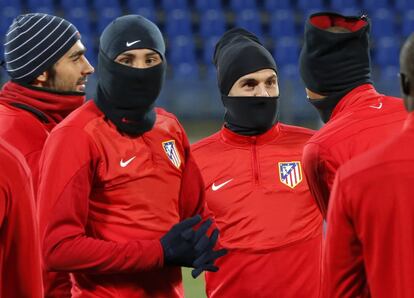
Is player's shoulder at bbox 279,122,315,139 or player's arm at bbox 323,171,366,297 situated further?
player's shoulder at bbox 279,122,315,139

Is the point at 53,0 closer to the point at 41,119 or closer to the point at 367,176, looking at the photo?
the point at 41,119

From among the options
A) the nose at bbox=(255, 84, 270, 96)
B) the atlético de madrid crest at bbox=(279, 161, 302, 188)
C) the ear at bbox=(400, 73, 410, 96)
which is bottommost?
the atlético de madrid crest at bbox=(279, 161, 302, 188)

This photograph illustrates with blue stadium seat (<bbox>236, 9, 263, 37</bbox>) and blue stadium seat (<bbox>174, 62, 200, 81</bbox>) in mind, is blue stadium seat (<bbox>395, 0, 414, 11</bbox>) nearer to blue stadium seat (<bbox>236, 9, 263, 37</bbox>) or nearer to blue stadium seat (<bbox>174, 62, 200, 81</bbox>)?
blue stadium seat (<bbox>236, 9, 263, 37</bbox>)

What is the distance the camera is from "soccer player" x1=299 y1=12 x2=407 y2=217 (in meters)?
3.25

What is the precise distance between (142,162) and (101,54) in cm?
47

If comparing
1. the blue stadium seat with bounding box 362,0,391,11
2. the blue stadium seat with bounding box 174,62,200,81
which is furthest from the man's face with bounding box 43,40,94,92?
the blue stadium seat with bounding box 362,0,391,11

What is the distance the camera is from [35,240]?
2619 mm

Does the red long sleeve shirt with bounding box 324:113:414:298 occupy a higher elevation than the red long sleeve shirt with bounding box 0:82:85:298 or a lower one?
higher

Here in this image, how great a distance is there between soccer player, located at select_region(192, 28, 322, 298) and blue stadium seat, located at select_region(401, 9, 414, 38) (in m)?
Result: 10.9

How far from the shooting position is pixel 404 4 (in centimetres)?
1498

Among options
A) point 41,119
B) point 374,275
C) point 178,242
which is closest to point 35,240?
point 178,242

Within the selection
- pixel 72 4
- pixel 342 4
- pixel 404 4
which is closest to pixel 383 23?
pixel 404 4

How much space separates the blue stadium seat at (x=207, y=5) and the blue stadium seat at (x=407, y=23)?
294 cm

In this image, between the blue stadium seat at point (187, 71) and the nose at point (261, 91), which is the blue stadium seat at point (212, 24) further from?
the nose at point (261, 91)
